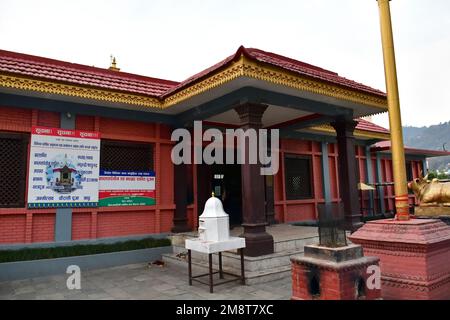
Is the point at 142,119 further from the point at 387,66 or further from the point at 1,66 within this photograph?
the point at 387,66

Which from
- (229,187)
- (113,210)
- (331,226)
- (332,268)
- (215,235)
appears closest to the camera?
(332,268)

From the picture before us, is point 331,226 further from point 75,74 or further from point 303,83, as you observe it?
point 75,74

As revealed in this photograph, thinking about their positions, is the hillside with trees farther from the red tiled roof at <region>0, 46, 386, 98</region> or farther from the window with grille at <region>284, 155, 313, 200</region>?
the red tiled roof at <region>0, 46, 386, 98</region>

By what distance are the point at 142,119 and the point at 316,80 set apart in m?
4.30

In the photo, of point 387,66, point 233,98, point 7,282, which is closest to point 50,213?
point 7,282

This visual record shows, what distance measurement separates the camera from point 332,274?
11.5ft

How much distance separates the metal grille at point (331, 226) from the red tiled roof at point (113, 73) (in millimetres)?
3011

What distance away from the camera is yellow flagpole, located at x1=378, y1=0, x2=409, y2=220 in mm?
4180

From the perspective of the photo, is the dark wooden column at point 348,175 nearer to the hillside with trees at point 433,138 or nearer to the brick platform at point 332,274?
the brick platform at point 332,274

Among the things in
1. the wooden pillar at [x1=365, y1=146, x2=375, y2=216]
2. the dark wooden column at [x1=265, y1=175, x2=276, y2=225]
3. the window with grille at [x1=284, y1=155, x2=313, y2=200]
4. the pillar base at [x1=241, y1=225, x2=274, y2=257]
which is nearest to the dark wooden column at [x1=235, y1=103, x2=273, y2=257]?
the pillar base at [x1=241, y1=225, x2=274, y2=257]

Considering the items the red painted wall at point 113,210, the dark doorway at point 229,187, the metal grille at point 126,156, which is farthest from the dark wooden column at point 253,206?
the dark doorway at point 229,187

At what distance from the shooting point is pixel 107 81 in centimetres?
762

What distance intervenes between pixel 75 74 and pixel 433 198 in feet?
29.0

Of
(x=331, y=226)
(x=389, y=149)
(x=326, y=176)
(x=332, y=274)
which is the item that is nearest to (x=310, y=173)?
(x=326, y=176)
